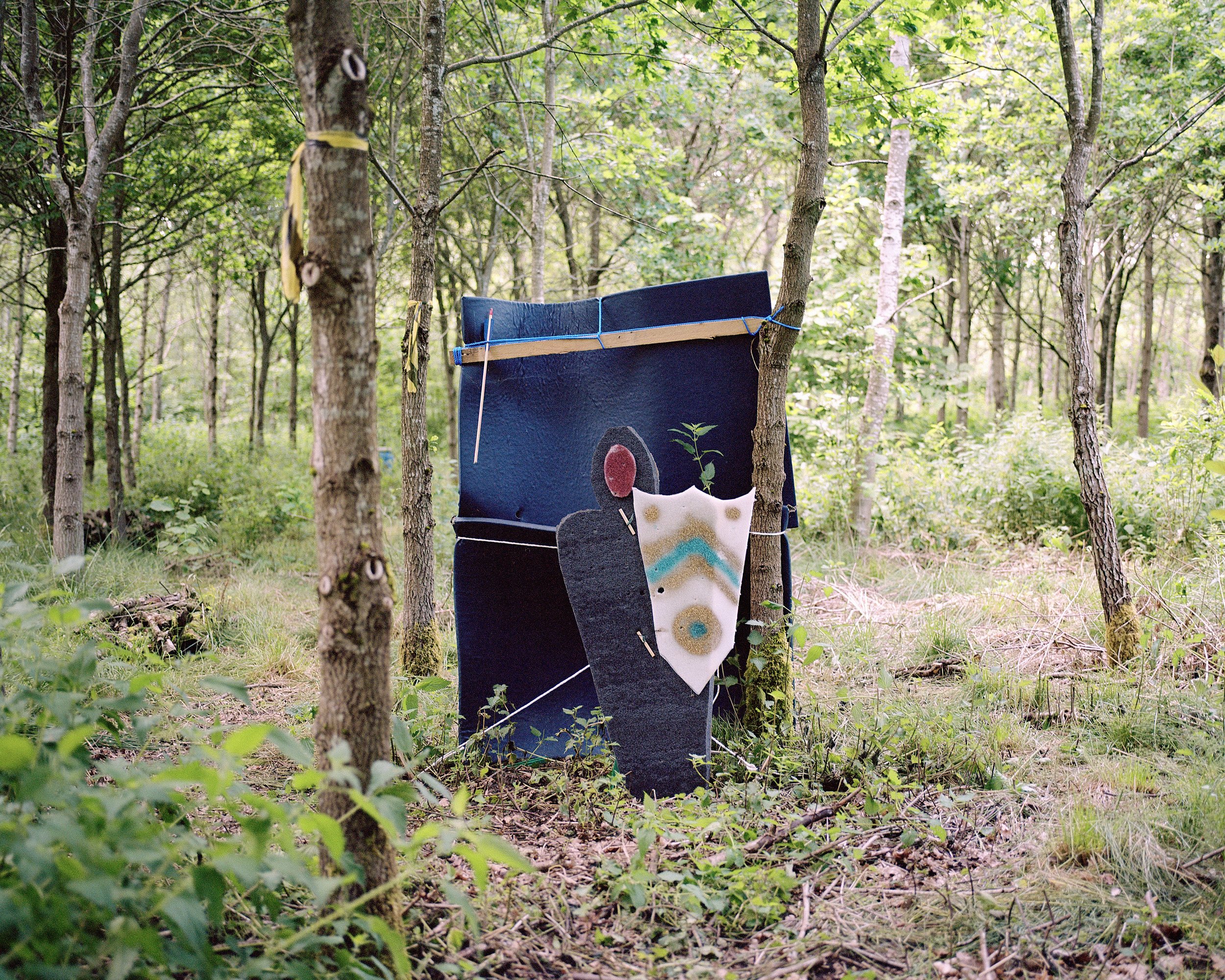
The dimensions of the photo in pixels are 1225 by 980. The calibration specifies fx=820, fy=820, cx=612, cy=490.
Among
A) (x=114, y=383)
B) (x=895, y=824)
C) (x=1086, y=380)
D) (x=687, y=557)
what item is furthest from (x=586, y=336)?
(x=114, y=383)

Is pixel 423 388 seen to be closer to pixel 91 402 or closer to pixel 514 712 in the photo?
pixel 514 712

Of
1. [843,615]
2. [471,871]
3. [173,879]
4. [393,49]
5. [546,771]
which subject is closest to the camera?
[173,879]

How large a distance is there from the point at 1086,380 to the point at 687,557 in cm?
240

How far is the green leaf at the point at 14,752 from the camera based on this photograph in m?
1.33

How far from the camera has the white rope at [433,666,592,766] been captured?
131 inches

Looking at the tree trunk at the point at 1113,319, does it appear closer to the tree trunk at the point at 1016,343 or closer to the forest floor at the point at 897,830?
the tree trunk at the point at 1016,343

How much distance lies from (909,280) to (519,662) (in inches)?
311

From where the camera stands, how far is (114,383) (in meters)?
7.84

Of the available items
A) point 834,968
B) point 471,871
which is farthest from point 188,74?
point 834,968

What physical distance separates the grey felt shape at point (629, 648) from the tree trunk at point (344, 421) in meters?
1.41

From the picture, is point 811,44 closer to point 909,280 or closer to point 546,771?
point 546,771

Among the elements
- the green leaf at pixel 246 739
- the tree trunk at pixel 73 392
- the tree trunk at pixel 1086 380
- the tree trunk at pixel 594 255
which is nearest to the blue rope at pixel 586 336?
the tree trunk at pixel 1086 380

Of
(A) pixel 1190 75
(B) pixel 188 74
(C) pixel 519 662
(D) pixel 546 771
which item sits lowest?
(D) pixel 546 771

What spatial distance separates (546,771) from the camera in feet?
11.1
